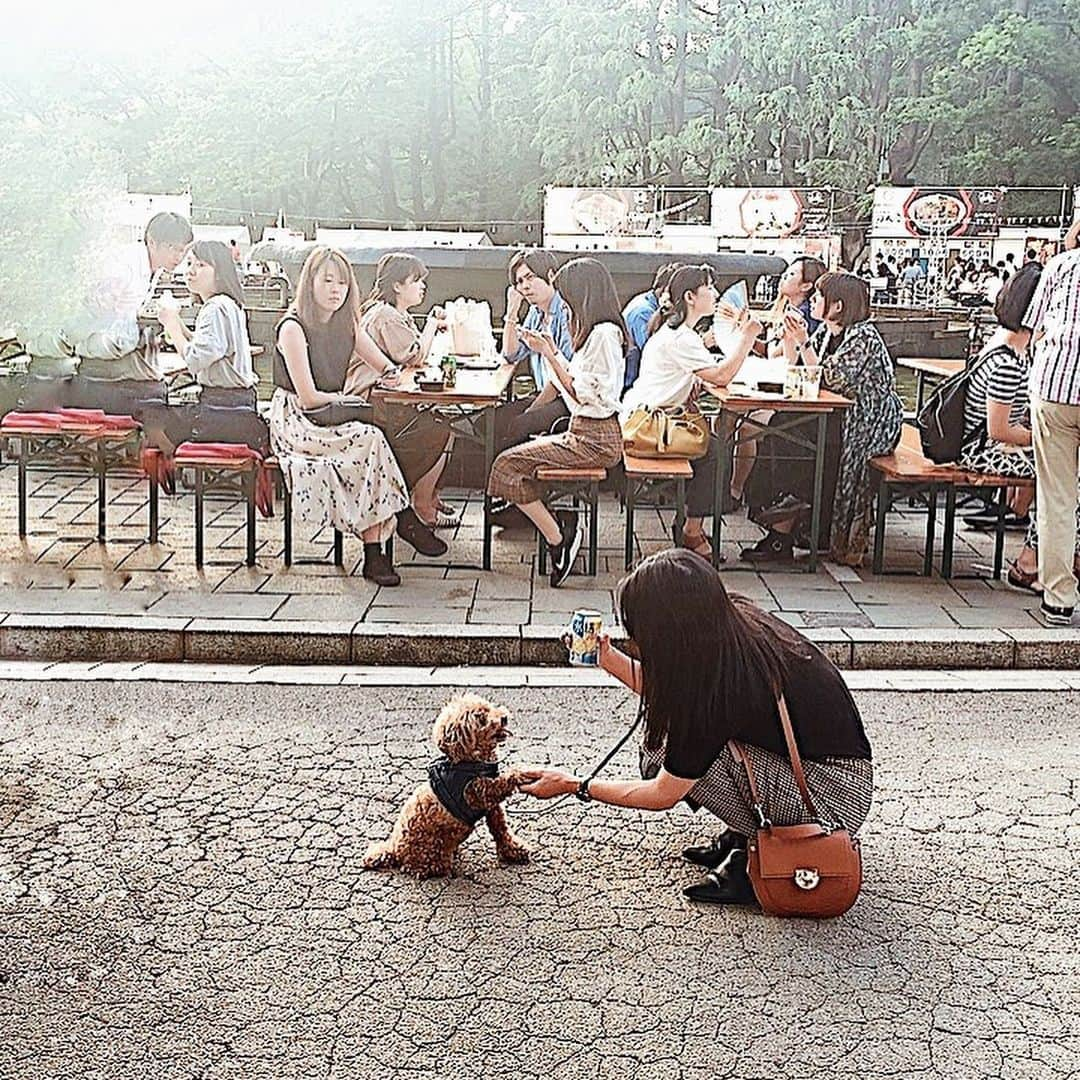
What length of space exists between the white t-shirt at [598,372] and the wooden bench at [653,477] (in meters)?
0.27

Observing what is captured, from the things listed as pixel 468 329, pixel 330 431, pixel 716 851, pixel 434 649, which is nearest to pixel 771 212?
pixel 468 329

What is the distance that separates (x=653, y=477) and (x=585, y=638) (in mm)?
3014

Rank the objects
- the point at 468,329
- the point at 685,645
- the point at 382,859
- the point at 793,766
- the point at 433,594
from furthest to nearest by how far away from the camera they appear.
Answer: the point at 468,329 → the point at 433,594 → the point at 382,859 → the point at 793,766 → the point at 685,645

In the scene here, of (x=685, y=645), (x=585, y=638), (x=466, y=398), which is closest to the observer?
(x=685, y=645)

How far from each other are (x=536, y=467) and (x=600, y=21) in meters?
7.41

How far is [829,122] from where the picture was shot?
12766mm

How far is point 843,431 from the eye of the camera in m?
7.22

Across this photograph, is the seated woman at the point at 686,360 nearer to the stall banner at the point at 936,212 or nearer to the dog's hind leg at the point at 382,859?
the dog's hind leg at the point at 382,859

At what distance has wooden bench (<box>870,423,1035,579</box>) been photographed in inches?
272

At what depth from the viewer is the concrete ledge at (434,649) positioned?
235 inches

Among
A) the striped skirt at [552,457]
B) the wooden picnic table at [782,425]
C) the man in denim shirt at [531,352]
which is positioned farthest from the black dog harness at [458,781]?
the man in denim shirt at [531,352]

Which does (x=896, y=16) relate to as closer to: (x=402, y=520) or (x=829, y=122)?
(x=829, y=122)

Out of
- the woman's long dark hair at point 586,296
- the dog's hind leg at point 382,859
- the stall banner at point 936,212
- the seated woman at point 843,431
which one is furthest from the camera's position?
the stall banner at point 936,212

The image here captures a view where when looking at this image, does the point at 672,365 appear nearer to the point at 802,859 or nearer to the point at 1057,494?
the point at 1057,494
